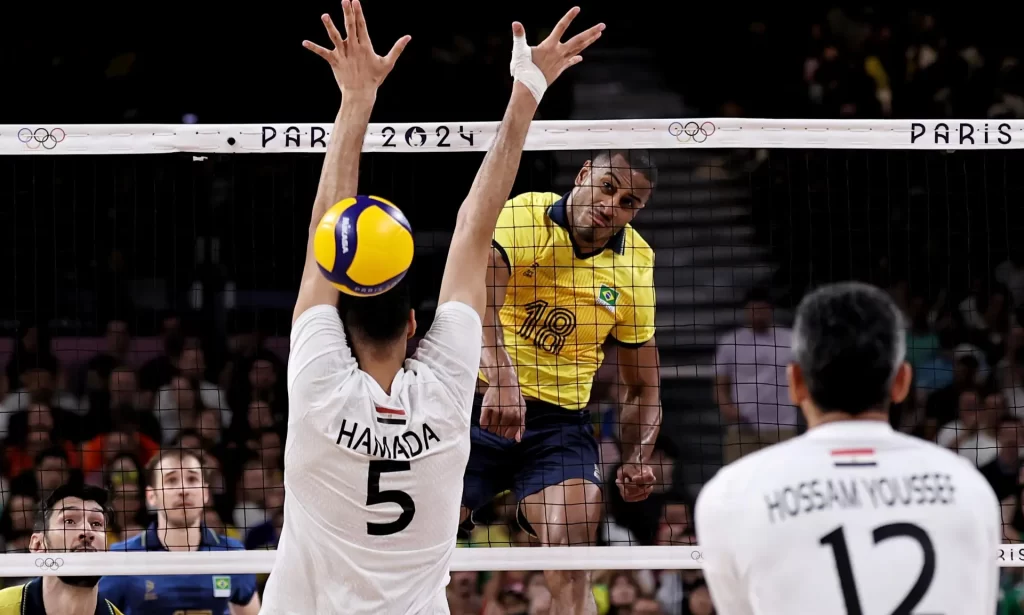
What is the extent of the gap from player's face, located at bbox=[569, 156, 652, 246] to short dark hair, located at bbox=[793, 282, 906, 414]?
11.6 feet

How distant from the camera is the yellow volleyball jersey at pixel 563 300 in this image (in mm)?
6801

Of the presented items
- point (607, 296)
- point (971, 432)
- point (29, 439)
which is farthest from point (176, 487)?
point (971, 432)

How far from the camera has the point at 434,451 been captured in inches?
164

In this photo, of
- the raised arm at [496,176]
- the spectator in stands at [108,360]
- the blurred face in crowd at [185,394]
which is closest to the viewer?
the raised arm at [496,176]

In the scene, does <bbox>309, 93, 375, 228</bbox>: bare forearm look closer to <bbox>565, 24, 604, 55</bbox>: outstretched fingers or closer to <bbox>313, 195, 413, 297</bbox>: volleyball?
<bbox>313, 195, 413, 297</bbox>: volleyball

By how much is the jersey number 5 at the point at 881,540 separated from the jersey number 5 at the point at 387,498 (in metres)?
1.63

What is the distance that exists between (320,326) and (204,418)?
6.76m

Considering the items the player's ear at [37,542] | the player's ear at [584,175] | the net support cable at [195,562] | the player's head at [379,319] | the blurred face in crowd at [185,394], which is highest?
the player's ear at [584,175]

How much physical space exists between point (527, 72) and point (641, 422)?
8.24ft

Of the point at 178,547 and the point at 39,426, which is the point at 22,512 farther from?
the point at 178,547

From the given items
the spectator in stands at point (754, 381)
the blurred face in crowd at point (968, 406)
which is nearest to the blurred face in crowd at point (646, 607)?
the spectator in stands at point (754, 381)

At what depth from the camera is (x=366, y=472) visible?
412 cm

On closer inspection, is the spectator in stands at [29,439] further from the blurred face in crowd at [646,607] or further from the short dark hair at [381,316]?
the short dark hair at [381,316]

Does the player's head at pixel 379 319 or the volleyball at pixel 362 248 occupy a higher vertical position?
the volleyball at pixel 362 248
